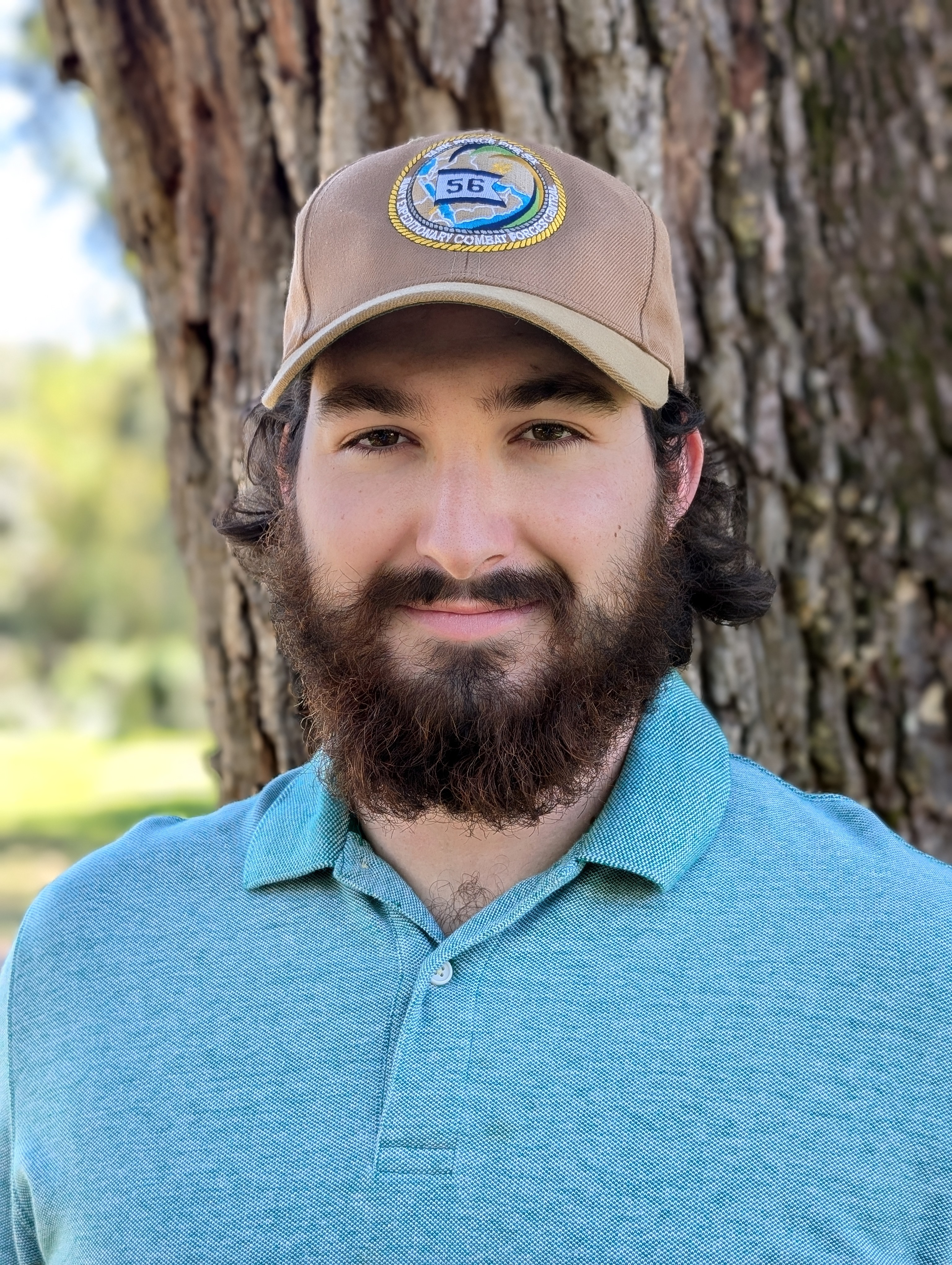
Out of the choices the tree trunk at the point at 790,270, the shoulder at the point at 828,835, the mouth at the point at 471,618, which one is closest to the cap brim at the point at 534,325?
the mouth at the point at 471,618

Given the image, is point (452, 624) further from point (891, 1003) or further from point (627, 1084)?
point (891, 1003)

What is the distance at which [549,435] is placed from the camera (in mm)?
1743

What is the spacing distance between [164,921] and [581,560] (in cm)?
80

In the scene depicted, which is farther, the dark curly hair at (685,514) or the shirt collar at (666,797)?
the dark curly hair at (685,514)

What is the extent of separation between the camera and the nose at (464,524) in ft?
5.44

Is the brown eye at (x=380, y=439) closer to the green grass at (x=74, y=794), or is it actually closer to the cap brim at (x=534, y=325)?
the cap brim at (x=534, y=325)

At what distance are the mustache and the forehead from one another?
275mm

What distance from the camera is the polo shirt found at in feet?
4.81

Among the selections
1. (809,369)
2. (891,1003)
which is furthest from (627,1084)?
(809,369)

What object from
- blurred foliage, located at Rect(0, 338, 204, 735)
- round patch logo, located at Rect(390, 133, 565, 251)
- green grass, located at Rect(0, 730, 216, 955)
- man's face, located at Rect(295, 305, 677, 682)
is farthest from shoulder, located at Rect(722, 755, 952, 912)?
blurred foliage, located at Rect(0, 338, 204, 735)

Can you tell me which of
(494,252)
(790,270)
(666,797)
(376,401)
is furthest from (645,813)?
(790,270)

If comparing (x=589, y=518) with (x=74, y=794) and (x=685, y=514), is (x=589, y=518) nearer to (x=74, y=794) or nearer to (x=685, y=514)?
(x=685, y=514)

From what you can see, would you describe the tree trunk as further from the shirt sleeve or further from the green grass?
the green grass

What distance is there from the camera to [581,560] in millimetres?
1734
